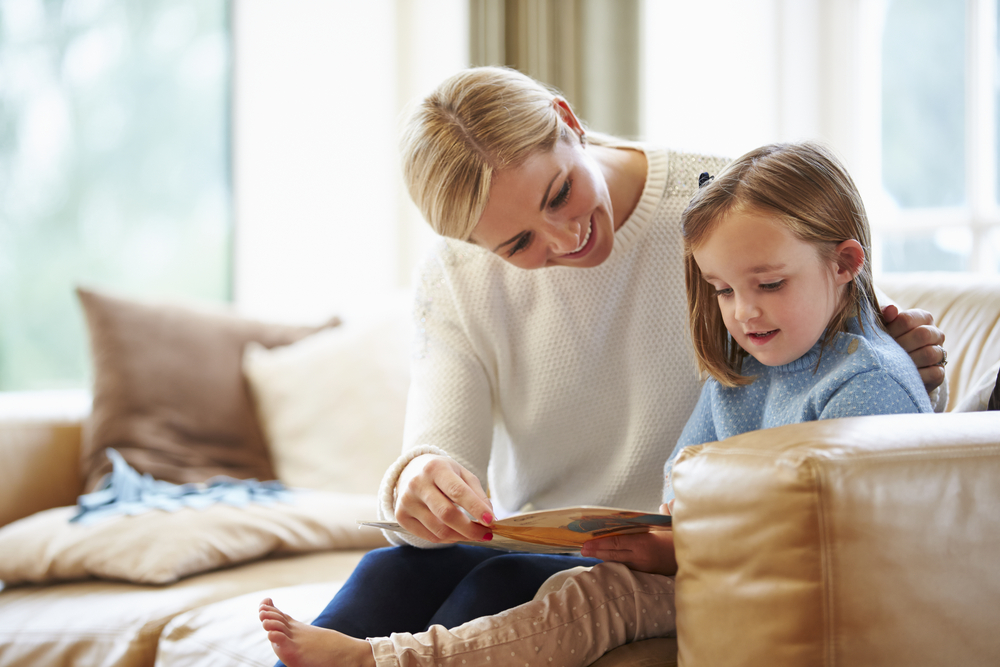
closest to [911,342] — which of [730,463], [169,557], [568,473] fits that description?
[730,463]

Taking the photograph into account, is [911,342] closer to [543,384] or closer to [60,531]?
[543,384]

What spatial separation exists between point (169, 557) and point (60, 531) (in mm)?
268

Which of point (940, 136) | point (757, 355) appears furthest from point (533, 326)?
point (940, 136)

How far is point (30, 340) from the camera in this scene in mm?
2713

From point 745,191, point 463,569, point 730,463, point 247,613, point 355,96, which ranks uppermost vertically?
point 355,96

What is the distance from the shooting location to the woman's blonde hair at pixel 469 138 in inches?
45.4

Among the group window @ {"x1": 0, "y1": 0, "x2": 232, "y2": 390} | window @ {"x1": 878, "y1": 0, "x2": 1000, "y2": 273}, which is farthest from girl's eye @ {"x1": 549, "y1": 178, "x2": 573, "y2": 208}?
window @ {"x1": 0, "y1": 0, "x2": 232, "y2": 390}

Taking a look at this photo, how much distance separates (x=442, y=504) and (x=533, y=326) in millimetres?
457

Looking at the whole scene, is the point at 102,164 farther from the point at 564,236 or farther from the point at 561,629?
the point at 561,629

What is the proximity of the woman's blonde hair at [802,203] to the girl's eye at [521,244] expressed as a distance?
22cm

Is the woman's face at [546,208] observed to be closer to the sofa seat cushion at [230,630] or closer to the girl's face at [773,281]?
the girl's face at [773,281]

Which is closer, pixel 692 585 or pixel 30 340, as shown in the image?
pixel 692 585

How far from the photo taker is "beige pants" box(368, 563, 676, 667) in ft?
3.07

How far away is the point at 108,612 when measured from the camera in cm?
141
